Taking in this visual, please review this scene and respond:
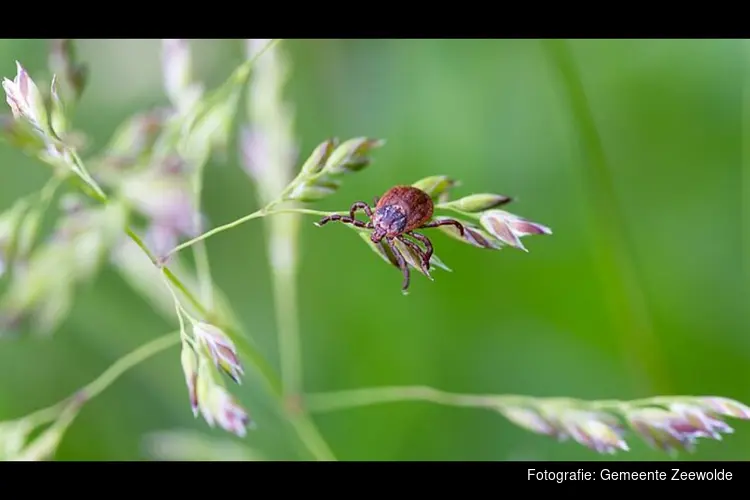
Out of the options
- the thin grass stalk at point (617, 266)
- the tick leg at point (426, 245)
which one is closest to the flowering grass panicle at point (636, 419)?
the tick leg at point (426, 245)

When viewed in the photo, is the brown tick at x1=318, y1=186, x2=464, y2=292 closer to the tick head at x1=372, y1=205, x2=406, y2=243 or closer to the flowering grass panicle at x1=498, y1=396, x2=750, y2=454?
the tick head at x1=372, y1=205, x2=406, y2=243

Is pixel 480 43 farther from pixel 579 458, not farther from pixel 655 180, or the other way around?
pixel 579 458

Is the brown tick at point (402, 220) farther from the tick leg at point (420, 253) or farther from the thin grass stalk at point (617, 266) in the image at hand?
the thin grass stalk at point (617, 266)

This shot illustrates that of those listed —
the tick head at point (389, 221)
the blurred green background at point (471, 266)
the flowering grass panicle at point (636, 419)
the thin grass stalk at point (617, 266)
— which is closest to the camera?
the flowering grass panicle at point (636, 419)

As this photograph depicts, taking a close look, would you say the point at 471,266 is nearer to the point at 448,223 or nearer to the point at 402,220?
the point at 402,220

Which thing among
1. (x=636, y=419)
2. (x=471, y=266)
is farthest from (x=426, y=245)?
(x=471, y=266)

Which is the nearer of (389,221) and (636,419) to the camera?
(636,419)
